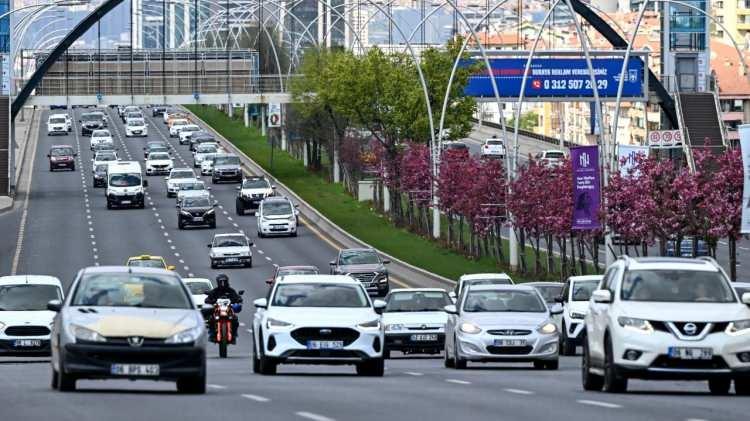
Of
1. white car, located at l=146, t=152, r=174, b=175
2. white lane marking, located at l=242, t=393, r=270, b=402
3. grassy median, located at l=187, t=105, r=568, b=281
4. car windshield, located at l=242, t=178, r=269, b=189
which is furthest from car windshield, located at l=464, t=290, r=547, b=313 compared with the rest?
white car, located at l=146, t=152, r=174, b=175

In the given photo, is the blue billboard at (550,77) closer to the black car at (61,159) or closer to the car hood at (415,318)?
the black car at (61,159)

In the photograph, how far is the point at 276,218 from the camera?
8650 centimetres

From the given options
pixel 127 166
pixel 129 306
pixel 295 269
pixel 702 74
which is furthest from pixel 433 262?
pixel 129 306

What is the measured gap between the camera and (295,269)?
5622 centimetres

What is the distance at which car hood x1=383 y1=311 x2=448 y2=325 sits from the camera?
39656 mm

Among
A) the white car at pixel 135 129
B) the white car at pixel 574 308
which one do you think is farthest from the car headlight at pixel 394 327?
the white car at pixel 135 129

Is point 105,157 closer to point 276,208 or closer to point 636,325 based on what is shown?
point 276,208

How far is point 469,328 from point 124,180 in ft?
224

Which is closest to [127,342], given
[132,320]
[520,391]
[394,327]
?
[132,320]

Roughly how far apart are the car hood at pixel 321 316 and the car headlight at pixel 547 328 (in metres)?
3.72

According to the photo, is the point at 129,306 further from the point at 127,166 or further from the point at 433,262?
the point at 127,166

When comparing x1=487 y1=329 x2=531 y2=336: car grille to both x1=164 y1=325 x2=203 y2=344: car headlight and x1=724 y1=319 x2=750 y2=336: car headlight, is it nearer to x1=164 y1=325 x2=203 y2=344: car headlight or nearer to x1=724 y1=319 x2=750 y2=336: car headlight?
x1=724 y1=319 x2=750 y2=336: car headlight

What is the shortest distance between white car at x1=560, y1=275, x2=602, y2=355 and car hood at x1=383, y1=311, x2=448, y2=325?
250 cm

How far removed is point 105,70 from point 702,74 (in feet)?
117
